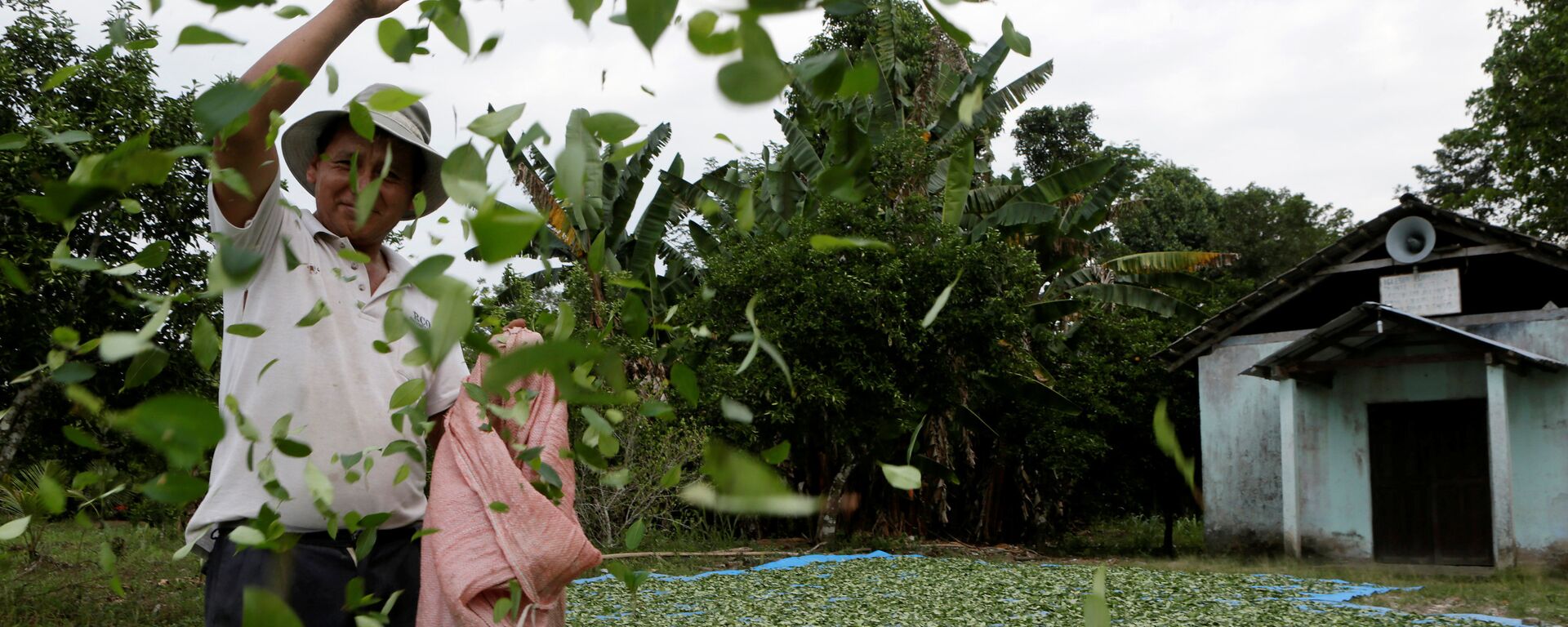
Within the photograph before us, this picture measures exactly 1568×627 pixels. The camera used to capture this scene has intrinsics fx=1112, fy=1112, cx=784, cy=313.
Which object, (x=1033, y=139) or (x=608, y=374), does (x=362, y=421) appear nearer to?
(x=608, y=374)

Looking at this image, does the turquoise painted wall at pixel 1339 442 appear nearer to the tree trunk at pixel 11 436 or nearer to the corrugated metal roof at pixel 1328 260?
the corrugated metal roof at pixel 1328 260

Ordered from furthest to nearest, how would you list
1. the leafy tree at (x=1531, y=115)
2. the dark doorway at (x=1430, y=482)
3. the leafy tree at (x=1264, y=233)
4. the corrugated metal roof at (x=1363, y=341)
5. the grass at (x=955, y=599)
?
the leafy tree at (x=1264, y=233) → the leafy tree at (x=1531, y=115) → the dark doorway at (x=1430, y=482) → the corrugated metal roof at (x=1363, y=341) → the grass at (x=955, y=599)

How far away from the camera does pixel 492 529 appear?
1354mm

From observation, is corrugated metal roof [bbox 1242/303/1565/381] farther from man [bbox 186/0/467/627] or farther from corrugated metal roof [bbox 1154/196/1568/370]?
man [bbox 186/0/467/627]

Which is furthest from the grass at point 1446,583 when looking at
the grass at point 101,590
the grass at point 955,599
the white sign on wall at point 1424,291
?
the grass at point 101,590

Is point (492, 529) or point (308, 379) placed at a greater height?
point (308, 379)

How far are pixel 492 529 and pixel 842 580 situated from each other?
5.30 metres

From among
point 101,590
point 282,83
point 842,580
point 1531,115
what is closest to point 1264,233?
point 1531,115

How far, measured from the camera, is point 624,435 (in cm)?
830

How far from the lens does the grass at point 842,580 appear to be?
5.12 metres

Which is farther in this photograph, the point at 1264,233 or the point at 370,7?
the point at 1264,233

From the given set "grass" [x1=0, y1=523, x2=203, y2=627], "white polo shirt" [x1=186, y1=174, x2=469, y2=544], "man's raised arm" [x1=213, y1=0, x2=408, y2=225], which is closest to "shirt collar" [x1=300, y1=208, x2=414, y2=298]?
"white polo shirt" [x1=186, y1=174, x2=469, y2=544]

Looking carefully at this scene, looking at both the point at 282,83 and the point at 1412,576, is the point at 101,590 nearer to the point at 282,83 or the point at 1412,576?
the point at 282,83

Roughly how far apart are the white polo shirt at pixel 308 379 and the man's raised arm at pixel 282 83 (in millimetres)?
23
